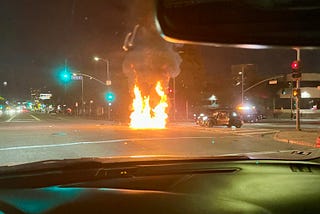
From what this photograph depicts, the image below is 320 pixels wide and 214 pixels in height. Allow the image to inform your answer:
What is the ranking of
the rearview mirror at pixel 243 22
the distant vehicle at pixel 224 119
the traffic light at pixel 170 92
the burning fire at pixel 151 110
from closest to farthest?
the rearview mirror at pixel 243 22, the distant vehicle at pixel 224 119, the traffic light at pixel 170 92, the burning fire at pixel 151 110

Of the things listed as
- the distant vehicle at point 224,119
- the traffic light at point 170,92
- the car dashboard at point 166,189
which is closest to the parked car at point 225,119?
the distant vehicle at point 224,119

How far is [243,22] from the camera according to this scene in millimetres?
3043

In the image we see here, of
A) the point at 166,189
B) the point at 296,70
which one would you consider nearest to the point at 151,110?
the point at 296,70

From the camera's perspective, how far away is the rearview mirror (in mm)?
2875

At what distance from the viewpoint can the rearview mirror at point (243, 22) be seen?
2875 millimetres

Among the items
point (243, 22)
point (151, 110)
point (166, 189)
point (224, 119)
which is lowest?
point (224, 119)

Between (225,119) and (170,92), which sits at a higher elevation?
(170,92)

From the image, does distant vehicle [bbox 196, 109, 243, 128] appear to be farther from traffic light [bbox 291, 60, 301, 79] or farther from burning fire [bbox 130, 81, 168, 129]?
burning fire [bbox 130, 81, 168, 129]

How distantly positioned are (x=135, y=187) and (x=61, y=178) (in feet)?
1.94

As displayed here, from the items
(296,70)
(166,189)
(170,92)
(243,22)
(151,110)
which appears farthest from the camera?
(151,110)

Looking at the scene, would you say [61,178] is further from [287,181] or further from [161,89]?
[161,89]

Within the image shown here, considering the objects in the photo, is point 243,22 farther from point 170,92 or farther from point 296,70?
point 170,92

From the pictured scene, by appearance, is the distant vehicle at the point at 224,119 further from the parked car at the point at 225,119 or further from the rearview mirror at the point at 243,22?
the rearview mirror at the point at 243,22

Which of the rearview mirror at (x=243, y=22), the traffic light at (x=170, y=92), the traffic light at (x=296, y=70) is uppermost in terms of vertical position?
the traffic light at (x=296, y=70)
